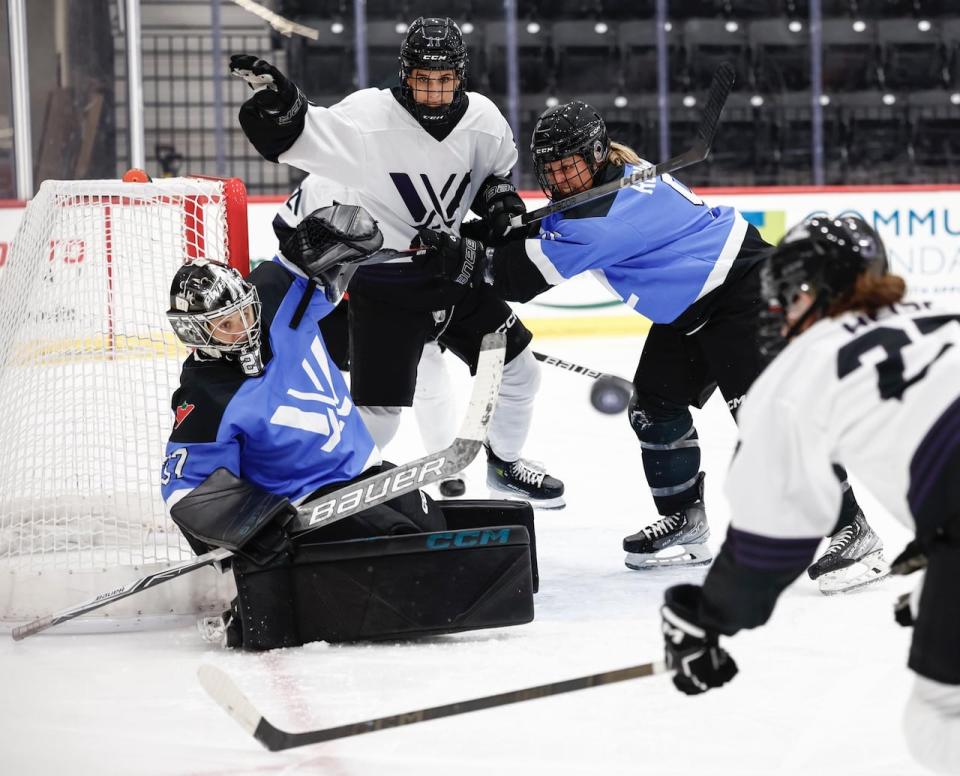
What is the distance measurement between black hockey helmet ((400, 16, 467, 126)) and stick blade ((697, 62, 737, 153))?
542 millimetres

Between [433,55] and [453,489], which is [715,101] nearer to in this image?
[433,55]

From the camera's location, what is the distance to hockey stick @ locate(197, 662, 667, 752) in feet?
4.71

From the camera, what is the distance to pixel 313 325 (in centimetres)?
243

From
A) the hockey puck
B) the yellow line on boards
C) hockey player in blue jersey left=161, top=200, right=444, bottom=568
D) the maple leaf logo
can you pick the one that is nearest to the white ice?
hockey player in blue jersey left=161, top=200, right=444, bottom=568

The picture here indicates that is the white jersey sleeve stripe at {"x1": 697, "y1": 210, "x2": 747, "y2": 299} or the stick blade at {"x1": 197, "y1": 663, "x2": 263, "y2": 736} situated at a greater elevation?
the white jersey sleeve stripe at {"x1": 697, "y1": 210, "x2": 747, "y2": 299}

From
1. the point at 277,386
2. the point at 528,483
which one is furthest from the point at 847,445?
the point at 528,483

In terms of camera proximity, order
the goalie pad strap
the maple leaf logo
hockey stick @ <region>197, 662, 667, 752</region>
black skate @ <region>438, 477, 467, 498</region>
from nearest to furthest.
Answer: hockey stick @ <region>197, 662, 667, 752</region>
the goalie pad strap
the maple leaf logo
black skate @ <region>438, 477, 467, 498</region>

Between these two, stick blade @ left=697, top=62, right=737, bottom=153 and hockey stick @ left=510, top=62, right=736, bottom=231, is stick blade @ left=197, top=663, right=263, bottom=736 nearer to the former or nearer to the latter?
hockey stick @ left=510, top=62, right=736, bottom=231

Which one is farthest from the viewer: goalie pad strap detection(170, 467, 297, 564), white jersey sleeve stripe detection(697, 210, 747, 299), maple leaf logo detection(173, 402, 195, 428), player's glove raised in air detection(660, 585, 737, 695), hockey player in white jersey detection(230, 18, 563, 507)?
hockey player in white jersey detection(230, 18, 563, 507)

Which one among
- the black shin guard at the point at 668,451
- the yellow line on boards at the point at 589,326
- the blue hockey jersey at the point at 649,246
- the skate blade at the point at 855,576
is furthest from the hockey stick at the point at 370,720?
the yellow line on boards at the point at 589,326

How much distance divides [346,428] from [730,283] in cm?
87

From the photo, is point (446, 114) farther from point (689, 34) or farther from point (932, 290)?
point (689, 34)

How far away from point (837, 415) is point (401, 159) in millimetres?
1875

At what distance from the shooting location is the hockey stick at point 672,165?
259 cm
